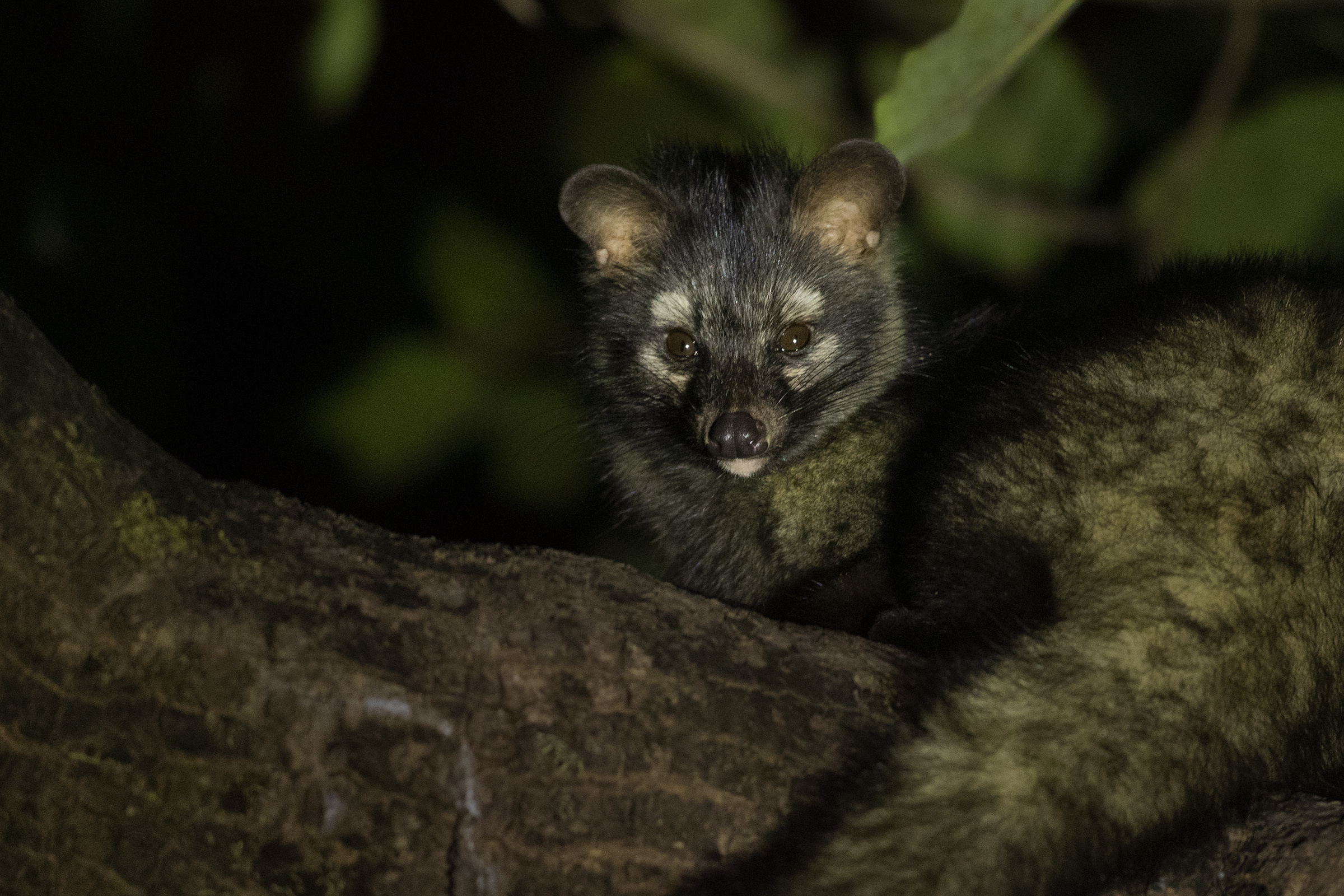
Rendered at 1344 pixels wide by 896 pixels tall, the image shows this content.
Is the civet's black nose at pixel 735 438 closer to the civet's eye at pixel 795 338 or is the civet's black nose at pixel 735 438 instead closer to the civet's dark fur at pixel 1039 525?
the civet's dark fur at pixel 1039 525

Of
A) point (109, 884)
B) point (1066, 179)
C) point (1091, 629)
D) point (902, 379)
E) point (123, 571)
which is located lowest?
point (109, 884)

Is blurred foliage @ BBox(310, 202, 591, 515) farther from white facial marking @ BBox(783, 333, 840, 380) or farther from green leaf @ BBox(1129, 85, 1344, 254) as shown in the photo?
green leaf @ BBox(1129, 85, 1344, 254)

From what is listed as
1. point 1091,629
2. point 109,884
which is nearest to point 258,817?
point 109,884

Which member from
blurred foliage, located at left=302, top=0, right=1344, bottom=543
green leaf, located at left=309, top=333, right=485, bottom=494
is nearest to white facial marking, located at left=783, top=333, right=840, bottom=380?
blurred foliage, located at left=302, top=0, right=1344, bottom=543

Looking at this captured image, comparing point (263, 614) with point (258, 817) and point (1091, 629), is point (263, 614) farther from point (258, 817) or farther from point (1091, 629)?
point (1091, 629)

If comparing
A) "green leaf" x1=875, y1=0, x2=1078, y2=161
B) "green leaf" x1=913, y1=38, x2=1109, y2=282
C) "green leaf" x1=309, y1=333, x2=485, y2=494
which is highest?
"green leaf" x1=913, y1=38, x2=1109, y2=282

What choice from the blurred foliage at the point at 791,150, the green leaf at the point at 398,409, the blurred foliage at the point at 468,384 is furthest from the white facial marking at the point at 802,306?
the green leaf at the point at 398,409
